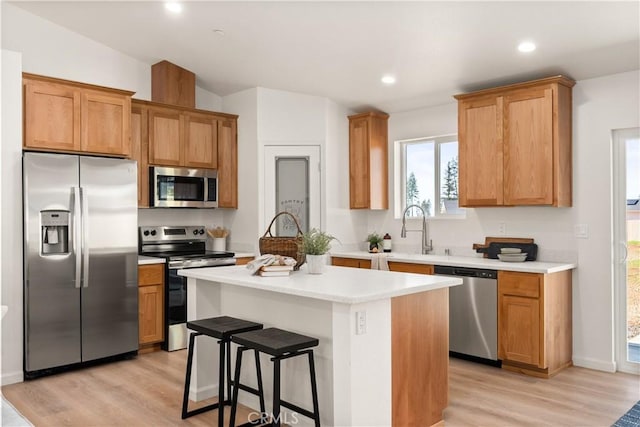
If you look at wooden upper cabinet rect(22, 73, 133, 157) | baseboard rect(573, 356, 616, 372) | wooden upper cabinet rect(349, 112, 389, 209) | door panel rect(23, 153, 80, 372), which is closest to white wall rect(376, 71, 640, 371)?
baseboard rect(573, 356, 616, 372)

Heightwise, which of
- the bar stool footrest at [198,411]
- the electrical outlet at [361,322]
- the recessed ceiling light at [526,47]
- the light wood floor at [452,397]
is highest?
the recessed ceiling light at [526,47]

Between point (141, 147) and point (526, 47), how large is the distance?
11.9 ft

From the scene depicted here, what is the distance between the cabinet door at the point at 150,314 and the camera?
15.6 ft

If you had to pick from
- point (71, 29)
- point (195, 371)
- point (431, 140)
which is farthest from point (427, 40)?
point (71, 29)

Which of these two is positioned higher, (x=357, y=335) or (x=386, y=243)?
(x=386, y=243)

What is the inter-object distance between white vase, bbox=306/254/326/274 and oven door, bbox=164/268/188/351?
211cm

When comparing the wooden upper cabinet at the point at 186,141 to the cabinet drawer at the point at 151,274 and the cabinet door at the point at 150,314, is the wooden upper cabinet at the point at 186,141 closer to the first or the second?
the cabinet drawer at the point at 151,274

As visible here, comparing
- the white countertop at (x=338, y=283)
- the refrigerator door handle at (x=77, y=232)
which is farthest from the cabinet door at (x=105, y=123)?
the white countertop at (x=338, y=283)

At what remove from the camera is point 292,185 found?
5680 millimetres

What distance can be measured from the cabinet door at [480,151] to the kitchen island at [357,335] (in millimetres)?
1761

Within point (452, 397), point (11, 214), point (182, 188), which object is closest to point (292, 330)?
point (452, 397)

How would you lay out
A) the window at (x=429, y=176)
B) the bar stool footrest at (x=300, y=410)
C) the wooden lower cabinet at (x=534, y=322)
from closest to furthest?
the bar stool footrest at (x=300, y=410) → the wooden lower cabinet at (x=534, y=322) → the window at (x=429, y=176)

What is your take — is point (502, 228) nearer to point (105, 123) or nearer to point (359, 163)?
point (359, 163)

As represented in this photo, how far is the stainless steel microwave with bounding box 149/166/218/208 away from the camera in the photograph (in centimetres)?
519
